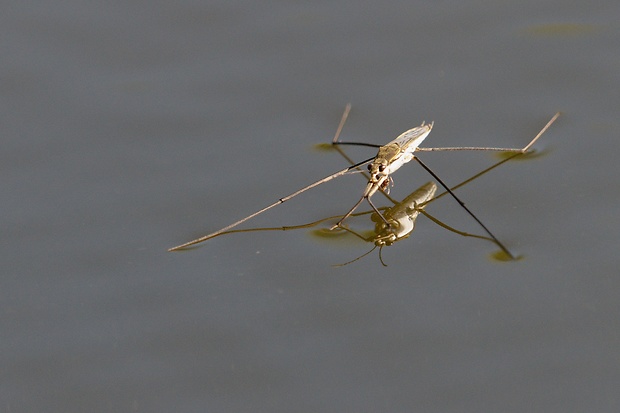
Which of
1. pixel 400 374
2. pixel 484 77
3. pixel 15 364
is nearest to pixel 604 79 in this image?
pixel 484 77

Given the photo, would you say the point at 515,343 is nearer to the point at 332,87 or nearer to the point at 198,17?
the point at 332,87

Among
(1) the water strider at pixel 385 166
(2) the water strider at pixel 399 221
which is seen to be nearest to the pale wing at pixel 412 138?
(1) the water strider at pixel 385 166

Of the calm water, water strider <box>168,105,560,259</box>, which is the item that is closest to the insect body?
water strider <box>168,105,560,259</box>

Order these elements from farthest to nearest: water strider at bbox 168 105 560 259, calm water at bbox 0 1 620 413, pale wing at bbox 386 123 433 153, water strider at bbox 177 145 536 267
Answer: pale wing at bbox 386 123 433 153
water strider at bbox 168 105 560 259
water strider at bbox 177 145 536 267
calm water at bbox 0 1 620 413

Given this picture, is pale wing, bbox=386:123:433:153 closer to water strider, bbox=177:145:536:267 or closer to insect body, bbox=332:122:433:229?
insect body, bbox=332:122:433:229

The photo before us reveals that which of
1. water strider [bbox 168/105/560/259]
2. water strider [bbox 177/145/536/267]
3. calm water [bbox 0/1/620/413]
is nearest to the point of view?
calm water [bbox 0/1/620/413]

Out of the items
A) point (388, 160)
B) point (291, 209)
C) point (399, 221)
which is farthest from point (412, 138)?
point (291, 209)

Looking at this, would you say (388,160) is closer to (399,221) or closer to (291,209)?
(399,221)

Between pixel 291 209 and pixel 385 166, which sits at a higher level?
pixel 385 166
